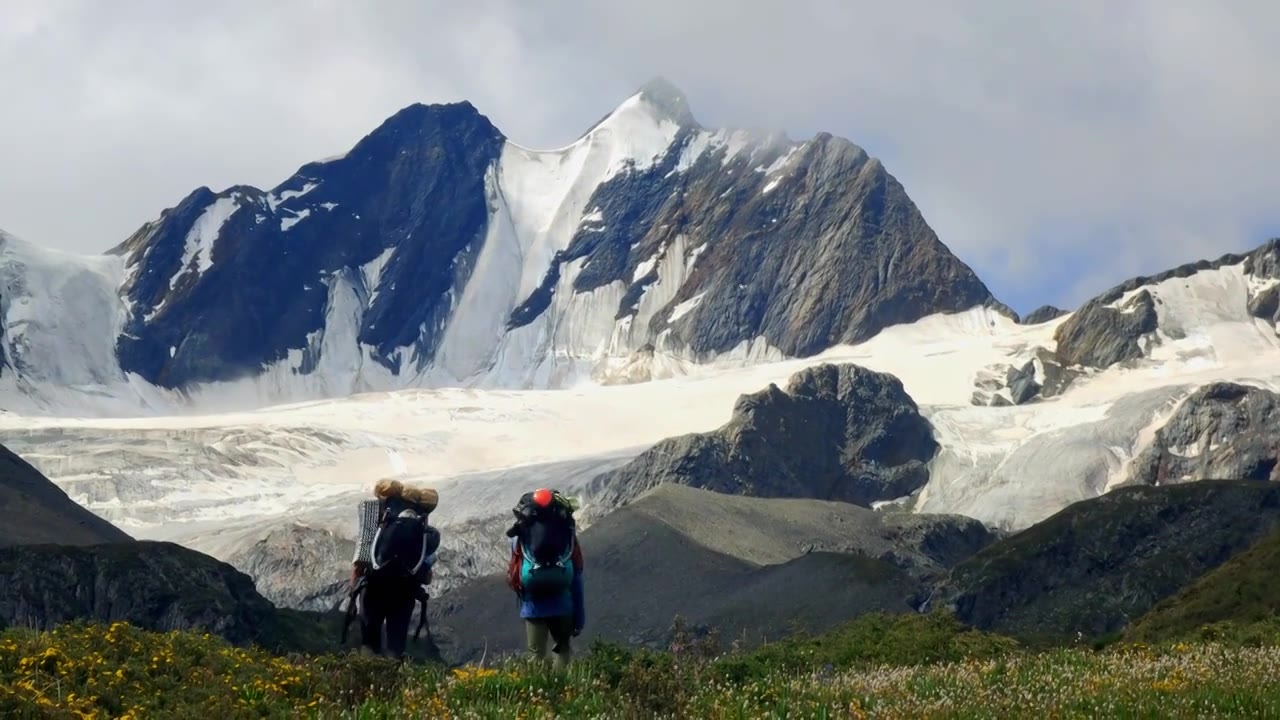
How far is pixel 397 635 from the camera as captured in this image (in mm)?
20438

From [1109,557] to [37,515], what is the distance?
73061 millimetres

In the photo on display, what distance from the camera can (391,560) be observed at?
65.5 ft

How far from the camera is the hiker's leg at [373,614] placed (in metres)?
20.2

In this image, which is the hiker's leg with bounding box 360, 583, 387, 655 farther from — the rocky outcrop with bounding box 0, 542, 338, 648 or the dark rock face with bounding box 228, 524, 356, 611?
the dark rock face with bounding box 228, 524, 356, 611

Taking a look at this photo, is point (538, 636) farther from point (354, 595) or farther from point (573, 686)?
point (573, 686)

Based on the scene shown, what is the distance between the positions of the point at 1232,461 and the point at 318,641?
135 metres

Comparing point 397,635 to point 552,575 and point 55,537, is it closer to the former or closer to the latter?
point 552,575

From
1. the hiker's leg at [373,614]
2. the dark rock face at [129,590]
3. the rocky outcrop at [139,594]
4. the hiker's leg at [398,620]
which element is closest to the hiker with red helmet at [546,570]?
the hiker's leg at [398,620]

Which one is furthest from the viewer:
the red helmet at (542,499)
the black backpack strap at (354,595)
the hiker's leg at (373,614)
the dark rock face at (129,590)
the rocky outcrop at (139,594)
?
the dark rock face at (129,590)

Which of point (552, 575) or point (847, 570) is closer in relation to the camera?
point (552, 575)

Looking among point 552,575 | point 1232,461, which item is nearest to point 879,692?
point 552,575

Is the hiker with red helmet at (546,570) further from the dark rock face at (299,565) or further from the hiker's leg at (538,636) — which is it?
the dark rock face at (299,565)

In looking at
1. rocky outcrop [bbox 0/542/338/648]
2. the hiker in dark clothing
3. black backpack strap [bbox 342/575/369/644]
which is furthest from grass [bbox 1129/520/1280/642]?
rocky outcrop [bbox 0/542/338/648]

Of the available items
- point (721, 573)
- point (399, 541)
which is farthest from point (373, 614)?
point (721, 573)
